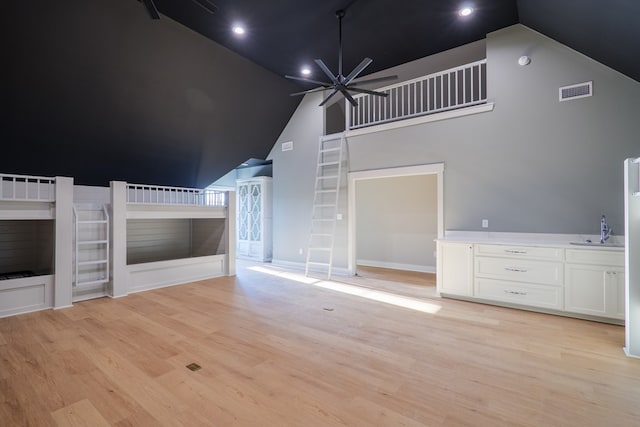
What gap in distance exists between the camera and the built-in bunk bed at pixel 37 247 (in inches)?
129

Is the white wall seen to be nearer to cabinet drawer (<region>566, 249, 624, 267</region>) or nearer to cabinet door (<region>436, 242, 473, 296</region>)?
cabinet door (<region>436, 242, 473, 296</region>)

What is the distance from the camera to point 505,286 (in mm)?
3551

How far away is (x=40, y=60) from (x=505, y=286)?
6.13 metres

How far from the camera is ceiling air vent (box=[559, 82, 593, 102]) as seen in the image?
11.4 feet

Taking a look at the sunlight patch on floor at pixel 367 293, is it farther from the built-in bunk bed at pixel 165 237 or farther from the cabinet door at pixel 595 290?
the cabinet door at pixel 595 290

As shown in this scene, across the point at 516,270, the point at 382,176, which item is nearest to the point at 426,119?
the point at 382,176

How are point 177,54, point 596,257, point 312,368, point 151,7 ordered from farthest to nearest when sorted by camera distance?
point 177,54
point 596,257
point 151,7
point 312,368

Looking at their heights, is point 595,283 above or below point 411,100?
below

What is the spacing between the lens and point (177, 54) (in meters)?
4.15

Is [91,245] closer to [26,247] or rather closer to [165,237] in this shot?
[26,247]

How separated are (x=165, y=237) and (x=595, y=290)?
270 inches

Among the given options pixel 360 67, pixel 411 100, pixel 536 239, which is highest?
pixel 411 100

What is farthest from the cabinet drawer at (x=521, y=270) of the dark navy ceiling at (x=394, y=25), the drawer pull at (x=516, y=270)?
the dark navy ceiling at (x=394, y=25)

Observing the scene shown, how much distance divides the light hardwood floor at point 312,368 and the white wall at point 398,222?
244cm
